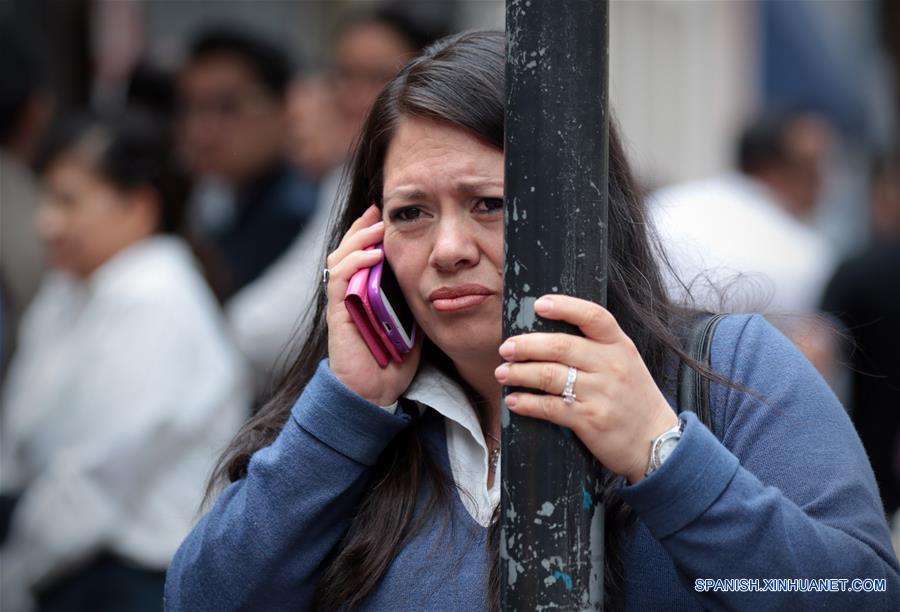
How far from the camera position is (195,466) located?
4.53m

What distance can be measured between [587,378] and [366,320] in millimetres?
751

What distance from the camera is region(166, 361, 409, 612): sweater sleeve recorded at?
7.79 ft

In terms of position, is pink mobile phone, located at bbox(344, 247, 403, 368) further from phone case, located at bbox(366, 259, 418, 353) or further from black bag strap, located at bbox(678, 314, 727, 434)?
black bag strap, located at bbox(678, 314, 727, 434)

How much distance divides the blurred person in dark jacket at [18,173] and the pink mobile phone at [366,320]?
278cm

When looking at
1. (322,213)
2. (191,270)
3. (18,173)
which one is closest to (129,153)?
Result: (191,270)

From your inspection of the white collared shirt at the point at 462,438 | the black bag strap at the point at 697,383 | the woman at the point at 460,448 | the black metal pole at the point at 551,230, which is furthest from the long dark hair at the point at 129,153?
the black metal pole at the point at 551,230

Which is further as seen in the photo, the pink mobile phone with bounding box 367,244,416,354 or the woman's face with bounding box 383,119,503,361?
the pink mobile phone with bounding box 367,244,416,354

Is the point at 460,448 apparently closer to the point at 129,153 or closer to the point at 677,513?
the point at 677,513

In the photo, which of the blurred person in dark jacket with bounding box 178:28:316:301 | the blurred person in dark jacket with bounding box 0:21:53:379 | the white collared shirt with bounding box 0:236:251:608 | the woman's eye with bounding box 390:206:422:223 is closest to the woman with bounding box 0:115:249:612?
the white collared shirt with bounding box 0:236:251:608

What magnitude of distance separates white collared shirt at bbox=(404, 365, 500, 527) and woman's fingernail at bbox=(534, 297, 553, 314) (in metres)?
0.63

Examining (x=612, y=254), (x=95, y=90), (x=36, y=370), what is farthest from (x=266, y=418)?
(x=95, y=90)

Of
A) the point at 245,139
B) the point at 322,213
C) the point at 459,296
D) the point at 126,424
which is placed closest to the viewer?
the point at 459,296

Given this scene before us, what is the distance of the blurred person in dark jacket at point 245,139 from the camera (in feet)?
20.0

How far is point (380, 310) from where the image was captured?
2.48 meters
